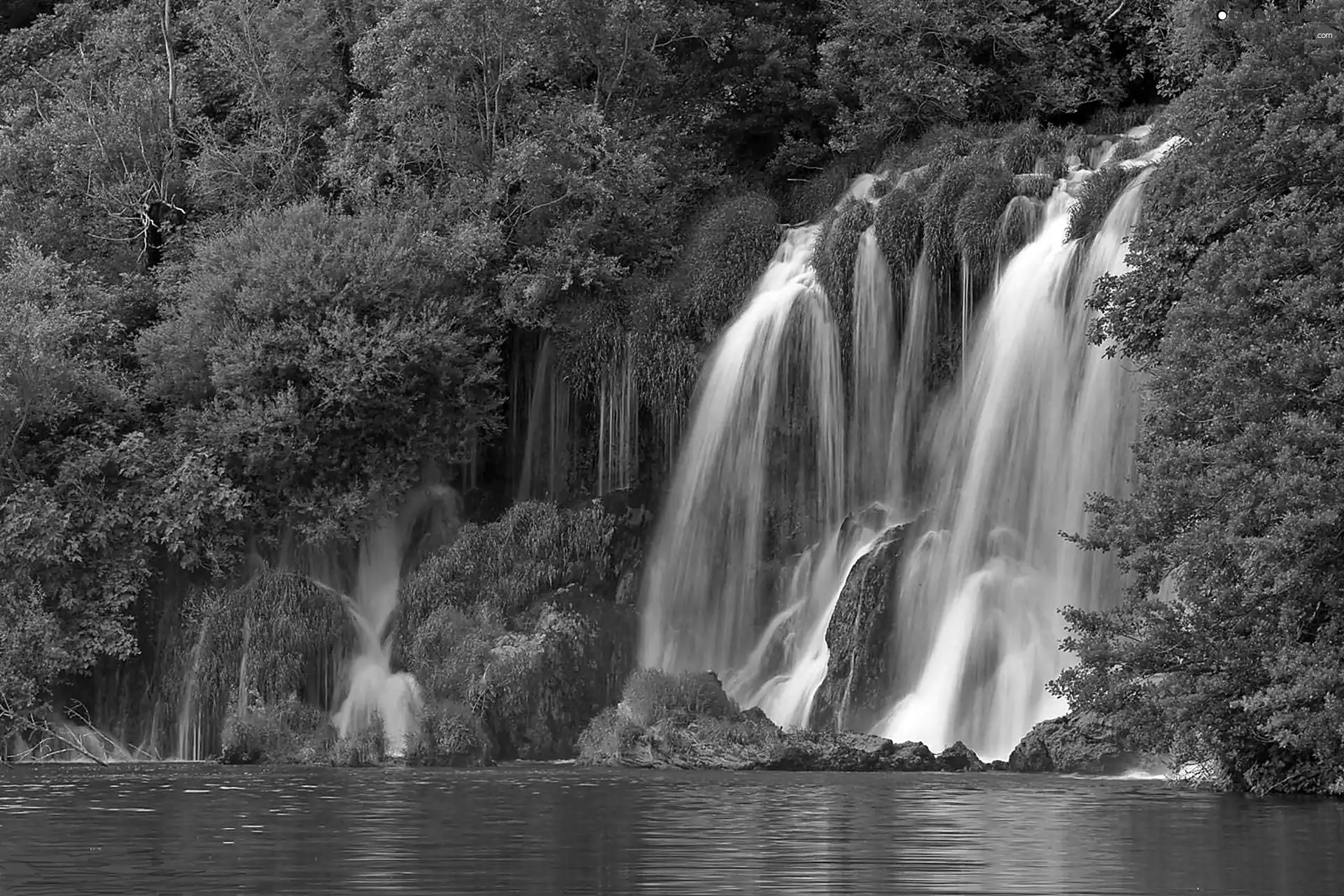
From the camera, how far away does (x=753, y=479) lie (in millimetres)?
35688

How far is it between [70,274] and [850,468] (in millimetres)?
17185

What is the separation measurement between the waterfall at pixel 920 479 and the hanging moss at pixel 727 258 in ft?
1.55

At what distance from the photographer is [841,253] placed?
119 ft

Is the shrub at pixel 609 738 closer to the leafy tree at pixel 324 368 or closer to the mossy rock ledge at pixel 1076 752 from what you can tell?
the mossy rock ledge at pixel 1076 752

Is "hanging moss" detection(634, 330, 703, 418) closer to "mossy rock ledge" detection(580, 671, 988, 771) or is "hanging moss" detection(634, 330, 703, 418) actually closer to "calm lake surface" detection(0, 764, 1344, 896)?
"mossy rock ledge" detection(580, 671, 988, 771)

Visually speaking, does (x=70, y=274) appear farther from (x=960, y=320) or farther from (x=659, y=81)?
(x=960, y=320)

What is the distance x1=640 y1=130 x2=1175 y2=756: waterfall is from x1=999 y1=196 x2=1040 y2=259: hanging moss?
4 centimetres

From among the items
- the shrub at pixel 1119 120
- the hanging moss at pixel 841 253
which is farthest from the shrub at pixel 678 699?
the shrub at pixel 1119 120

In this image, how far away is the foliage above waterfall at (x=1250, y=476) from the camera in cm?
2103

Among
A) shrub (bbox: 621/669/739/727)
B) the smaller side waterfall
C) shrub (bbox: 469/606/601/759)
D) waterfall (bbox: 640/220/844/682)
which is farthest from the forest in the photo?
shrub (bbox: 621/669/739/727)

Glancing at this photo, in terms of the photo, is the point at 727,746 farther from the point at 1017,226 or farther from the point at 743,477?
the point at 1017,226

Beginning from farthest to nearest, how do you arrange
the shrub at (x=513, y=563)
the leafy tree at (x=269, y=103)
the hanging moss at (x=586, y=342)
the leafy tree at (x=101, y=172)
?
the leafy tree at (x=269, y=103) < the leafy tree at (x=101, y=172) < the hanging moss at (x=586, y=342) < the shrub at (x=513, y=563)

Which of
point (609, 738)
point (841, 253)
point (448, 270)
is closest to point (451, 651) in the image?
point (609, 738)

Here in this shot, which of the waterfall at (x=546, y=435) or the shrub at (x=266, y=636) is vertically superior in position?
the waterfall at (x=546, y=435)
